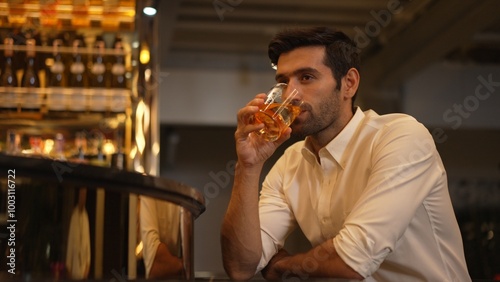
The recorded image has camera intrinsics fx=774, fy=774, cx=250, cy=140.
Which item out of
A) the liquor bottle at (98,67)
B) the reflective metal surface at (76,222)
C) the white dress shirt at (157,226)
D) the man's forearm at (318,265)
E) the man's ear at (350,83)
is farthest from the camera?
the liquor bottle at (98,67)

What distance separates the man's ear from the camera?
92.3 inches

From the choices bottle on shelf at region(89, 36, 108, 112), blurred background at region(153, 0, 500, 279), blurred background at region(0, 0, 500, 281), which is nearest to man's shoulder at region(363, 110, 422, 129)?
blurred background at region(0, 0, 500, 281)

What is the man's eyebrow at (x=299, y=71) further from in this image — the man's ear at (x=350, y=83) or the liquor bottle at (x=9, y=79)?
the liquor bottle at (x=9, y=79)

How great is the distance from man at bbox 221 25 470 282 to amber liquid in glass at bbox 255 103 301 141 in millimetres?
19

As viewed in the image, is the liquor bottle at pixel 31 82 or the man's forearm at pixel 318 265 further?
the liquor bottle at pixel 31 82

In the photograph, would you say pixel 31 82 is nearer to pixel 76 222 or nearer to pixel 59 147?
pixel 59 147

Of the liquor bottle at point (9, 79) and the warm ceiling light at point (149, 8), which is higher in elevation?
the warm ceiling light at point (149, 8)

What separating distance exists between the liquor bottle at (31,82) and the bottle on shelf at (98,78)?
321 mm

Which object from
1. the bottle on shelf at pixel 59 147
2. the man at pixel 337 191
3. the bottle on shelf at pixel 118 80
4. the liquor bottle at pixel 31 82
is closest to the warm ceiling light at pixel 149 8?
the bottle on shelf at pixel 118 80

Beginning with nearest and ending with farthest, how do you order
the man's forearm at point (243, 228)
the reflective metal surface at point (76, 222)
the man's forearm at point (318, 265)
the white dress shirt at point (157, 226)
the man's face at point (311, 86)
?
the reflective metal surface at point (76, 222) → the man's forearm at point (318, 265) → the white dress shirt at point (157, 226) → the man's forearm at point (243, 228) → the man's face at point (311, 86)

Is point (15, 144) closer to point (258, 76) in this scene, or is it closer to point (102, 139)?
point (102, 139)

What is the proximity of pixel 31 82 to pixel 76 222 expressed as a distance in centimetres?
317

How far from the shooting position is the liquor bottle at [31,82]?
180 inches

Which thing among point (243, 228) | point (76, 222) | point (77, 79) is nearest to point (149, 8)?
point (77, 79)
